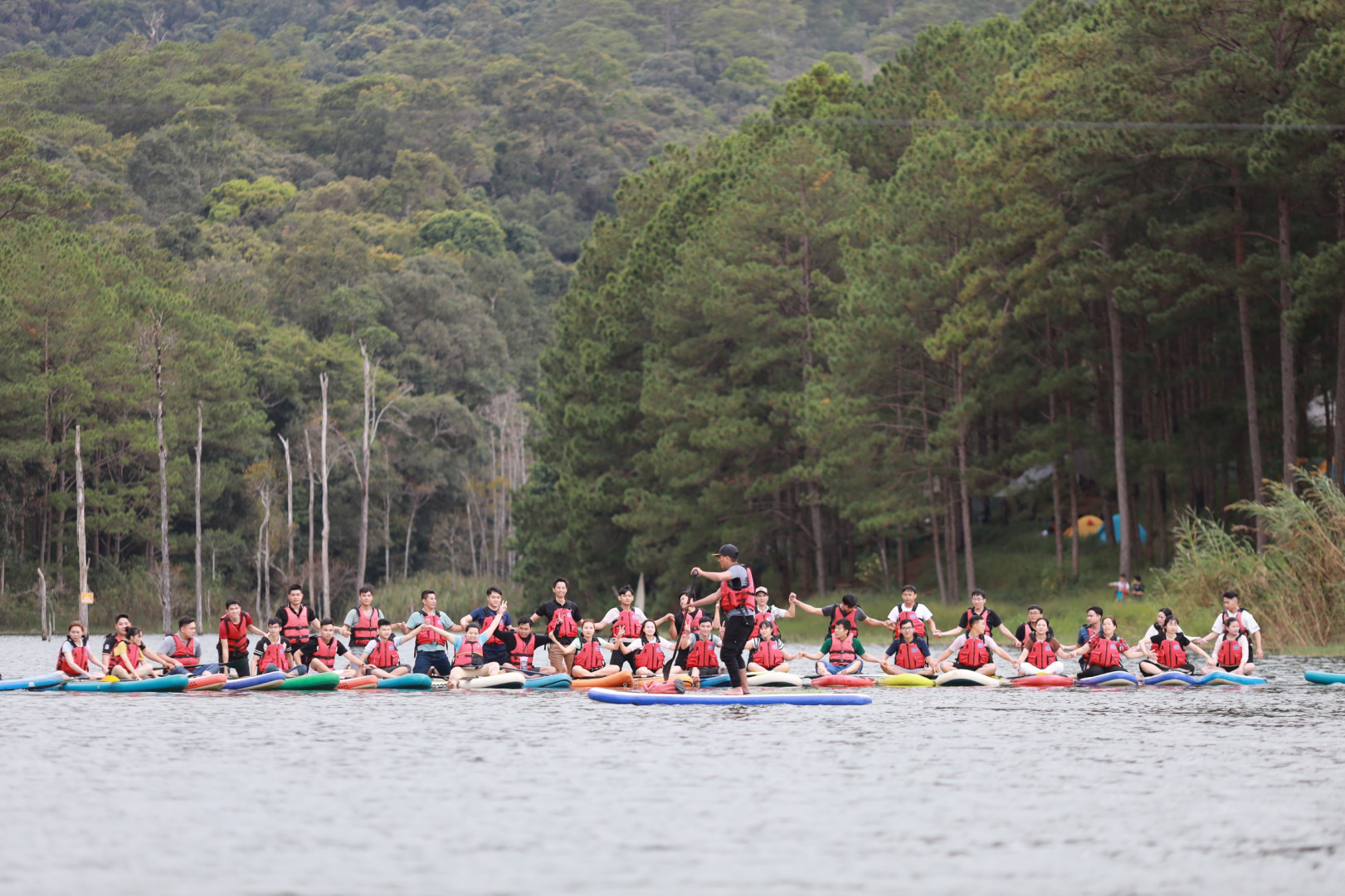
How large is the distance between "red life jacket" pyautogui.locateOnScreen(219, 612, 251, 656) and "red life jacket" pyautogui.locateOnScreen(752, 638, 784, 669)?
331 inches

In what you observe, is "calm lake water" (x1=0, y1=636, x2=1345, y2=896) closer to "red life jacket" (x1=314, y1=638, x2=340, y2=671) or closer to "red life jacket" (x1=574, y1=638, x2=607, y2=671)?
"red life jacket" (x1=574, y1=638, x2=607, y2=671)

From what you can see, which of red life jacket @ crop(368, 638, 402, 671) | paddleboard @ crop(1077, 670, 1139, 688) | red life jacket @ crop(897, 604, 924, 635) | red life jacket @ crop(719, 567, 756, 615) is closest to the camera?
red life jacket @ crop(719, 567, 756, 615)

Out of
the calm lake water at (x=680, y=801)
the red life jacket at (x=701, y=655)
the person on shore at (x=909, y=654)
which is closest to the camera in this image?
the calm lake water at (x=680, y=801)

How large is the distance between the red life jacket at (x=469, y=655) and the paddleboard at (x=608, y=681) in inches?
74.8

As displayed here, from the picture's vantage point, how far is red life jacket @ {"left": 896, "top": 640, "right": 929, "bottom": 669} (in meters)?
27.4

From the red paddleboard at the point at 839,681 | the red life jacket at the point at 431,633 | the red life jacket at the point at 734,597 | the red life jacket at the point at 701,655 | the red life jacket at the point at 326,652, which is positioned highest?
the red life jacket at the point at 734,597

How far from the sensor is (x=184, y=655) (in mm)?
26750

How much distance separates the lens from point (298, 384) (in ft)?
265

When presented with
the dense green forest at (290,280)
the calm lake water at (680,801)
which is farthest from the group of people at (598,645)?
the dense green forest at (290,280)

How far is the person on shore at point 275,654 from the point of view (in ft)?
84.8

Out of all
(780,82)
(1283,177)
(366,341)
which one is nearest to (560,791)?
(1283,177)

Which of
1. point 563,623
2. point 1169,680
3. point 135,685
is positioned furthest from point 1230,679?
point 135,685

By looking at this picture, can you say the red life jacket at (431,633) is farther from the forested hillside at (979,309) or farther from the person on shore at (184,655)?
the forested hillside at (979,309)

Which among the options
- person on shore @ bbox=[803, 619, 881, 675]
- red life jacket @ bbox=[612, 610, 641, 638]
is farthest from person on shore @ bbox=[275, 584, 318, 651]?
person on shore @ bbox=[803, 619, 881, 675]
